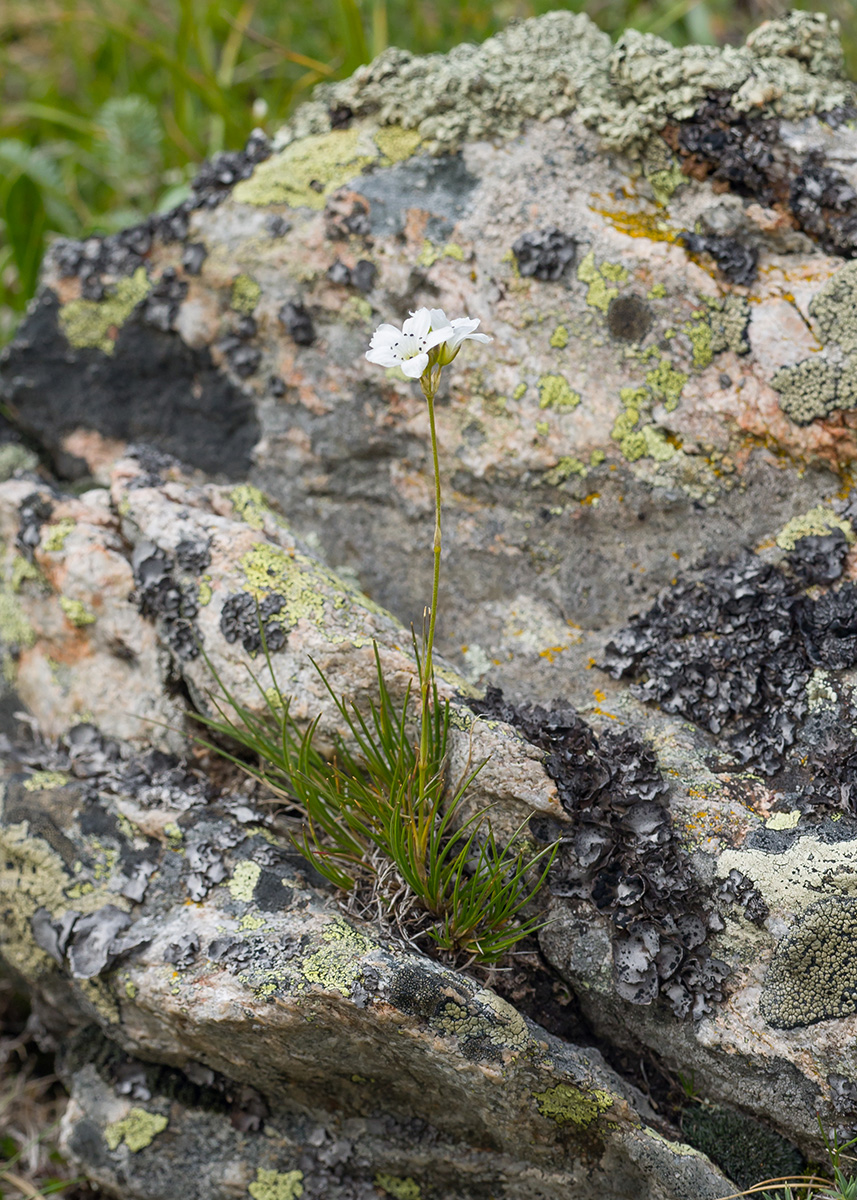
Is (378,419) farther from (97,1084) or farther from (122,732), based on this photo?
(97,1084)

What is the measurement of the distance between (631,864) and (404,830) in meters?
0.69

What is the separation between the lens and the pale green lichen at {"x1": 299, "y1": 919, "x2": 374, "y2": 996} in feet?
8.59

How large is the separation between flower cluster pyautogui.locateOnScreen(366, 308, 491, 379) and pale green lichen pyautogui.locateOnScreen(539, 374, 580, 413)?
124 centimetres

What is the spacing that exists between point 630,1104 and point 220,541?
2.25m

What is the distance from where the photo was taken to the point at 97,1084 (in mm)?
3301

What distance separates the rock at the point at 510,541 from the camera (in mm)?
2719

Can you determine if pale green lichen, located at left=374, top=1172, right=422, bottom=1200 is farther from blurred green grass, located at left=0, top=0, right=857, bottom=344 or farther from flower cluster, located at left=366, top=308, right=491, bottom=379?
blurred green grass, located at left=0, top=0, right=857, bottom=344

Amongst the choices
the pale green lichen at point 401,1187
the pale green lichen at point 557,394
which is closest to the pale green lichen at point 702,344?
the pale green lichen at point 557,394

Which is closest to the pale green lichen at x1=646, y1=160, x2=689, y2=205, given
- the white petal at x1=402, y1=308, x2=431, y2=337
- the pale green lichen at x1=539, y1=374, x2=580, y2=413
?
the pale green lichen at x1=539, y1=374, x2=580, y2=413

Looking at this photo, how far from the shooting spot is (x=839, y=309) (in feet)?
10.7

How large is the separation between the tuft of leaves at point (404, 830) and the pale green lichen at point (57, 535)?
38.2 inches

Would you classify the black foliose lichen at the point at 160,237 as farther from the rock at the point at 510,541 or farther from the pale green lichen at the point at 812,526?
the pale green lichen at the point at 812,526

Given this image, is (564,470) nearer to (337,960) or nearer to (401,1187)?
(337,960)

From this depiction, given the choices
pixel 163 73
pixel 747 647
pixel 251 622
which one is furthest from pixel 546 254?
pixel 163 73
